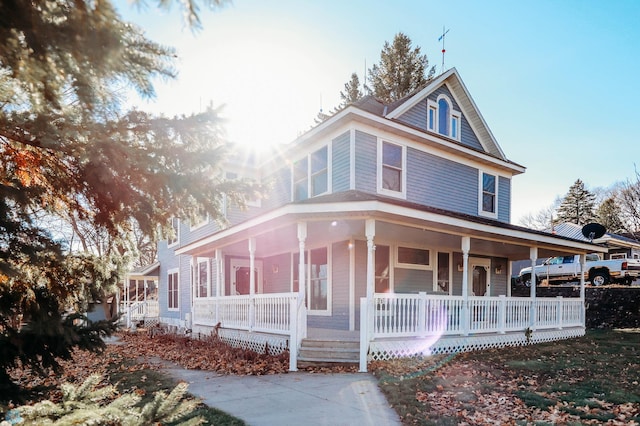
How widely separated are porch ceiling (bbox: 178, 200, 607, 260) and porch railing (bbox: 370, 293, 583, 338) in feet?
5.75

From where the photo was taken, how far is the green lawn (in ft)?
17.6

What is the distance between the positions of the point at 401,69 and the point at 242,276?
23.9 metres

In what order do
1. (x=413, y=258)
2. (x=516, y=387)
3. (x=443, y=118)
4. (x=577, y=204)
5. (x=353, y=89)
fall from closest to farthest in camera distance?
(x=516, y=387)
(x=413, y=258)
(x=443, y=118)
(x=353, y=89)
(x=577, y=204)

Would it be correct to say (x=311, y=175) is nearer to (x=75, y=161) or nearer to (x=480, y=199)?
(x=480, y=199)

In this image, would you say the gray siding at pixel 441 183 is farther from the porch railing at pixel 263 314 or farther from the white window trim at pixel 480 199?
the porch railing at pixel 263 314

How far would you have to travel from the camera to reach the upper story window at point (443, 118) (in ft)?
46.3

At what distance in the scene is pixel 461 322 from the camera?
10359 mm

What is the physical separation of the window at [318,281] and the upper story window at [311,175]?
190cm

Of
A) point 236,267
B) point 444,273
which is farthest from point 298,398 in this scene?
point 236,267

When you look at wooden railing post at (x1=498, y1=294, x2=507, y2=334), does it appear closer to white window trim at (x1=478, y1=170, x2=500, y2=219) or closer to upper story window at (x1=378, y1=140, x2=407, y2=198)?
upper story window at (x1=378, y1=140, x2=407, y2=198)

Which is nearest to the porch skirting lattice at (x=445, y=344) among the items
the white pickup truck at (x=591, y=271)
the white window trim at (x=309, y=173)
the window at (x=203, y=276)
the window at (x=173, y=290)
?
the white window trim at (x=309, y=173)

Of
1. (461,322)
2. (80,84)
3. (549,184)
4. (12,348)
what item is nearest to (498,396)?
(461,322)

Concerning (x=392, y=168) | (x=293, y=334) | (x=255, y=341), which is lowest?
(x=255, y=341)

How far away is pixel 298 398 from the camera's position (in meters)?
6.22
